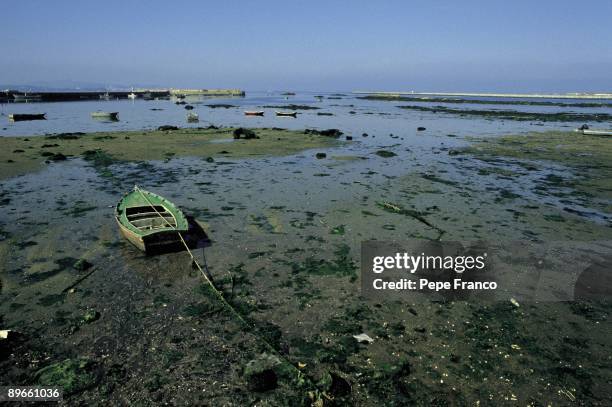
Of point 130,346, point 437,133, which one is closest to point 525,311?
point 130,346

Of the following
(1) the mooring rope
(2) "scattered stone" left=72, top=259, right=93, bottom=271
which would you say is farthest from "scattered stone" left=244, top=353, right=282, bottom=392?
(2) "scattered stone" left=72, top=259, right=93, bottom=271

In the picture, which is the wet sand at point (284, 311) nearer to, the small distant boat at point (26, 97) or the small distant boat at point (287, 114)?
the small distant boat at point (287, 114)

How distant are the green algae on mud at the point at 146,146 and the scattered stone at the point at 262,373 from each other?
23640 millimetres

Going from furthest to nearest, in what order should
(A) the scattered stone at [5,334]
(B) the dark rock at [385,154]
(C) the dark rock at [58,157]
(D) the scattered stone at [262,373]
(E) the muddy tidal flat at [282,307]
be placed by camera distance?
(B) the dark rock at [385,154]
(C) the dark rock at [58,157]
(A) the scattered stone at [5,334]
(E) the muddy tidal flat at [282,307]
(D) the scattered stone at [262,373]

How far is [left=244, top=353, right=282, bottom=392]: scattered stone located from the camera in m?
7.18

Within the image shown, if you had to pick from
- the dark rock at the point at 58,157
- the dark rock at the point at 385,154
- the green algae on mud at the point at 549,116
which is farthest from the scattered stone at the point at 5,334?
the green algae on mud at the point at 549,116

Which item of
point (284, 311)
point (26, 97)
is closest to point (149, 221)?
point (284, 311)

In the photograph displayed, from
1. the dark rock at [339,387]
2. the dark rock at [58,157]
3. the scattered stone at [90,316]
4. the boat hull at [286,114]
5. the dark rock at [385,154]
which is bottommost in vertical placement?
the dark rock at [339,387]

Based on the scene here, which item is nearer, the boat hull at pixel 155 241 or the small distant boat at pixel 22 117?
the boat hull at pixel 155 241

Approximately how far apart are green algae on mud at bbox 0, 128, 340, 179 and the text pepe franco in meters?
21.4

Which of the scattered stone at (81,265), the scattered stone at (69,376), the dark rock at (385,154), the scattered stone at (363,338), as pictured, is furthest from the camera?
the dark rock at (385,154)

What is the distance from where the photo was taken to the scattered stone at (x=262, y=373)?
23.6 ft

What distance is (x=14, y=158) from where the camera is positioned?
28156mm

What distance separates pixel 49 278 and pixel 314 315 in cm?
801
